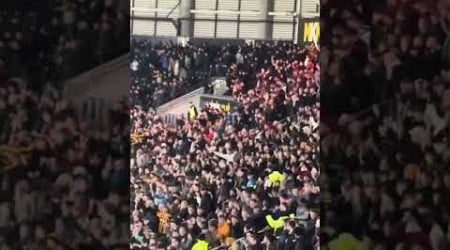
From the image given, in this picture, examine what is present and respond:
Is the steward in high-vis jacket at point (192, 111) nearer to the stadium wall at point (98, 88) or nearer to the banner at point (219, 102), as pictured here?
the banner at point (219, 102)

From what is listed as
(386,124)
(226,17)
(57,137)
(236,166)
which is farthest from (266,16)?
(57,137)

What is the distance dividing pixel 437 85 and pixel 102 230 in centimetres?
85

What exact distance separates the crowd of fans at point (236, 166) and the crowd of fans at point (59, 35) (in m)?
0.71

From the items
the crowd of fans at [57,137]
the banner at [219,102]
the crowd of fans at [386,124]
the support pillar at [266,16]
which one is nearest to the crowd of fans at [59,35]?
the crowd of fans at [57,137]

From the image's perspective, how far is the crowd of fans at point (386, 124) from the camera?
1747 mm

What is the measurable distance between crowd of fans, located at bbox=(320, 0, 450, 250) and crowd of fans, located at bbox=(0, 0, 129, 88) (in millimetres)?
507

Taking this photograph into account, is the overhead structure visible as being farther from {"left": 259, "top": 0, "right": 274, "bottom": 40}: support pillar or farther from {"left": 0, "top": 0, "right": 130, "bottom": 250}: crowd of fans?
{"left": 0, "top": 0, "right": 130, "bottom": 250}: crowd of fans

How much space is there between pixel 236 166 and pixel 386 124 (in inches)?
32.8

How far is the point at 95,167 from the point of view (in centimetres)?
175

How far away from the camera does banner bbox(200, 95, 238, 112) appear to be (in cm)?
250

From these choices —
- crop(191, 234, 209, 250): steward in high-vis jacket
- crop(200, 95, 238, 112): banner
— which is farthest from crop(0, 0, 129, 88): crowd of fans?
crop(191, 234, 209, 250): steward in high-vis jacket

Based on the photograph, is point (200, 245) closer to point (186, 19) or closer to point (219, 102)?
point (219, 102)

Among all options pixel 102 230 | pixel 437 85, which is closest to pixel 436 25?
pixel 437 85

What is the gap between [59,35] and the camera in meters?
1.74
